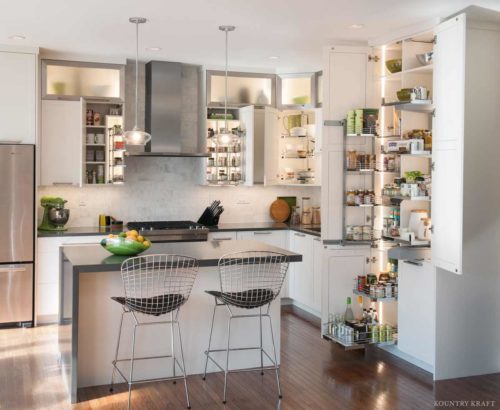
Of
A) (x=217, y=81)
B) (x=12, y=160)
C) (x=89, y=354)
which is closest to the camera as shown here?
(x=89, y=354)

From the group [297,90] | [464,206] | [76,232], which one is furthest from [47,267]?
[464,206]

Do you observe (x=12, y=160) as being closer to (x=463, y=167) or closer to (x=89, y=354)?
(x=89, y=354)

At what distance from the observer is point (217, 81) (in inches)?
298

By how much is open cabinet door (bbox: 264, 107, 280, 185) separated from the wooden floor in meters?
2.60

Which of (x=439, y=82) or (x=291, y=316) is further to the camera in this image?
(x=291, y=316)

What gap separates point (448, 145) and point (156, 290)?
2.40m

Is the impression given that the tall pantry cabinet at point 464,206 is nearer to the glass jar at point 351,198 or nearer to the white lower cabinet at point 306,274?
the glass jar at point 351,198

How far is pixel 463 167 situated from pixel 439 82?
2.25ft

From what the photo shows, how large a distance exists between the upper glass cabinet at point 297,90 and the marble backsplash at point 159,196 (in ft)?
3.66

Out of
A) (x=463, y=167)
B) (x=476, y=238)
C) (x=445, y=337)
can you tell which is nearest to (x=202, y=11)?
(x=463, y=167)

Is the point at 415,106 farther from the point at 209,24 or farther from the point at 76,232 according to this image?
the point at 76,232

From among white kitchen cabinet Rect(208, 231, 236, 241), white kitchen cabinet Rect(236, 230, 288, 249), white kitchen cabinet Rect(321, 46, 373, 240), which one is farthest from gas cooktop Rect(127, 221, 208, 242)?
white kitchen cabinet Rect(321, 46, 373, 240)

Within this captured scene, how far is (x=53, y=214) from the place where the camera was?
6848mm

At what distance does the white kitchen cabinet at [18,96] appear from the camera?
21.2 ft
